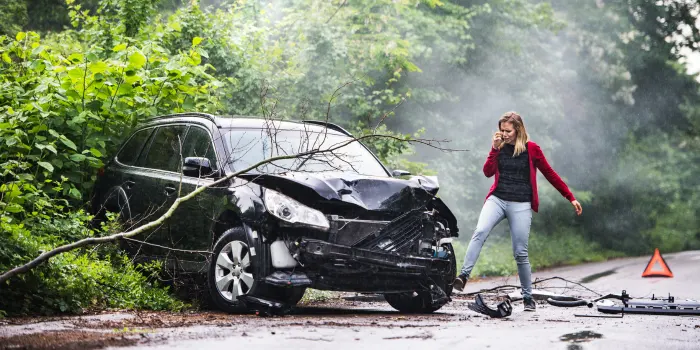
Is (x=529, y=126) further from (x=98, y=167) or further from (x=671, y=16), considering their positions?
(x=98, y=167)

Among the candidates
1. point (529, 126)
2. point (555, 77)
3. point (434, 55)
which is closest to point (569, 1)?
point (555, 77)

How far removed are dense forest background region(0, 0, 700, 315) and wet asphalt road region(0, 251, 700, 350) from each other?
135 cm

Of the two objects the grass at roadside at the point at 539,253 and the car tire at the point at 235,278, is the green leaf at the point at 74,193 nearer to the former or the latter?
the car tire at the point at 235,278

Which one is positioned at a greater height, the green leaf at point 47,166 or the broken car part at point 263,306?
the green leaf at point 47,166

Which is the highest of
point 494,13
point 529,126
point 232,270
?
point 494,13

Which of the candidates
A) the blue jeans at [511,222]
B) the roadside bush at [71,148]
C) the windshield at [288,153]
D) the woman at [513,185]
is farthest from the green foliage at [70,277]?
the woman at [513,185]

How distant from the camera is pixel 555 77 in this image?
29547 mm

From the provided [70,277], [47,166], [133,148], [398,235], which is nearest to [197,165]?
[70,277]

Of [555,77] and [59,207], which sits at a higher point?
[555,77]

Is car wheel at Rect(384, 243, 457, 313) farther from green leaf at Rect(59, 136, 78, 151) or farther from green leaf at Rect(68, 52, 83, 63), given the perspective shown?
green leaf at Rect(68, 52, 83, 63)

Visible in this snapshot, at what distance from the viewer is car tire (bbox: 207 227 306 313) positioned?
8.32 meters

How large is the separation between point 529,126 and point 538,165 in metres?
18.5

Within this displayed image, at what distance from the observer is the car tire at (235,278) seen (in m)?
8.32

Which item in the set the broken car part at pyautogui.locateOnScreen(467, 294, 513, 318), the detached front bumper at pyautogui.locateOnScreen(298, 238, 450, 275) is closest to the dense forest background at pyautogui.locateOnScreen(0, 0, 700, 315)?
the detached front bumper at pyautogui.locateOnScreen(298, 238, 450, 275)
